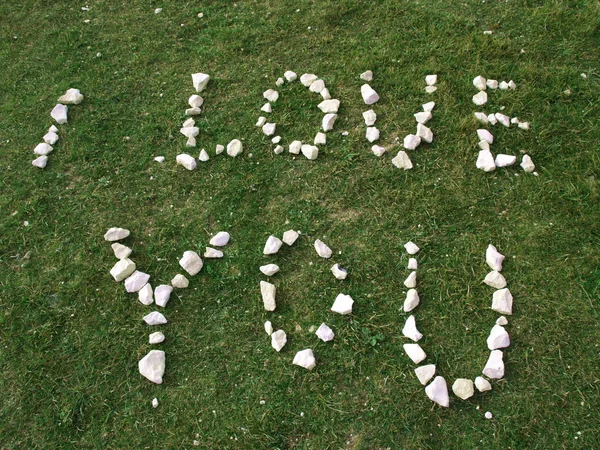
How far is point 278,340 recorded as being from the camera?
3.14 meters

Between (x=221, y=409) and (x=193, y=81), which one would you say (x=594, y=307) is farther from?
(x=193, y=81)

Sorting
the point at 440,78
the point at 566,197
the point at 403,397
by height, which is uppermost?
the point at 440,78

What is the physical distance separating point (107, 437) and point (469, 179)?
2970mm

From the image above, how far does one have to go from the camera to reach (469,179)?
→ 3.71 meters

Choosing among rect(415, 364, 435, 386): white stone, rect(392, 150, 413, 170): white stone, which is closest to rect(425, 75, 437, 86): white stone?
rect(392, 150, 413, 170): white stone

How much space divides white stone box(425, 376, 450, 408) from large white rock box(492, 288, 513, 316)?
61 cm

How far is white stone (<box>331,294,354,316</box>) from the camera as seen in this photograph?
3.19m

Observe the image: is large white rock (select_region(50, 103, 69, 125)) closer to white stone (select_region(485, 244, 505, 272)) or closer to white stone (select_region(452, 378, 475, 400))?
white stone (select_region(485, 244, 505, 272))

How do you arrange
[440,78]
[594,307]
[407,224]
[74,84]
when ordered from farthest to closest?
[74,84], [440,78], [407,224], [594,307]

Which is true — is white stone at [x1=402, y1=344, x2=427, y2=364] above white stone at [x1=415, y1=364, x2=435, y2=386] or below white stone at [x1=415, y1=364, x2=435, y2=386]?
above

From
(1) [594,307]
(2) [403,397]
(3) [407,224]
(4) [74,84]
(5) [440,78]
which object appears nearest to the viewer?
(2) [403,397]

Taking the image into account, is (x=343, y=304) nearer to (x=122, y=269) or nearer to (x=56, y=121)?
(x=122, y=269)

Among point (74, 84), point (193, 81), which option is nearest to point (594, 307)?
point (193, 81)

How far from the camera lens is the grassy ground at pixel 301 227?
9.72 feet
